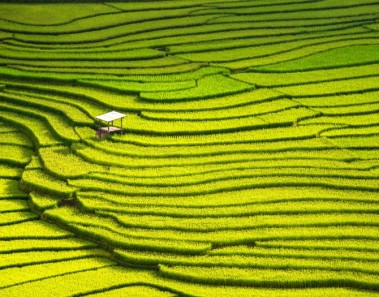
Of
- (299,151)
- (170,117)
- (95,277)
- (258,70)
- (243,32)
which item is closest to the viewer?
(95,277)

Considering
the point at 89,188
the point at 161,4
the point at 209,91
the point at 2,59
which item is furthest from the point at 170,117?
the point at 161,4

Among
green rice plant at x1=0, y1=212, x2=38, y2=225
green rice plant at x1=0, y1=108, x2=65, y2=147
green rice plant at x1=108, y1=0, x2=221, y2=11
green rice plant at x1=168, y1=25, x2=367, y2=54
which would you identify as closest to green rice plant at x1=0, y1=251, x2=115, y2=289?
green rice plant at x1=0, y1=212, x2=38, y2=225

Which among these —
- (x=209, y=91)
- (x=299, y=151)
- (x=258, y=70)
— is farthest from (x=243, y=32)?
(x=299, y=151)

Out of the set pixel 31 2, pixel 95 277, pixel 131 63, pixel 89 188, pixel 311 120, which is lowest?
pixel 95 277

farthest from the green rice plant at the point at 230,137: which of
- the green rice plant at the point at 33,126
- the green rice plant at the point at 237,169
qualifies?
the green rice plant at the point at 33,126

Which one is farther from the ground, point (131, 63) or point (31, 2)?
point (31, 2)

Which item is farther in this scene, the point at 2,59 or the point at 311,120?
the point at 2,59

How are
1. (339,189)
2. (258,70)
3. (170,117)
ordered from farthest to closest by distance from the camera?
1. (258,70)
2. (170,117)
3. (339,189)

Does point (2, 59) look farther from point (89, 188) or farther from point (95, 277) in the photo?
point (95, 277)

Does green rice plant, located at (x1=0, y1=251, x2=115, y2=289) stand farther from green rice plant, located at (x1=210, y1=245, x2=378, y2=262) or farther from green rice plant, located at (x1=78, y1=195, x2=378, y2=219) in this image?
green rice plant, located at (x1=210, y1=245, x2=378, y2=262)
